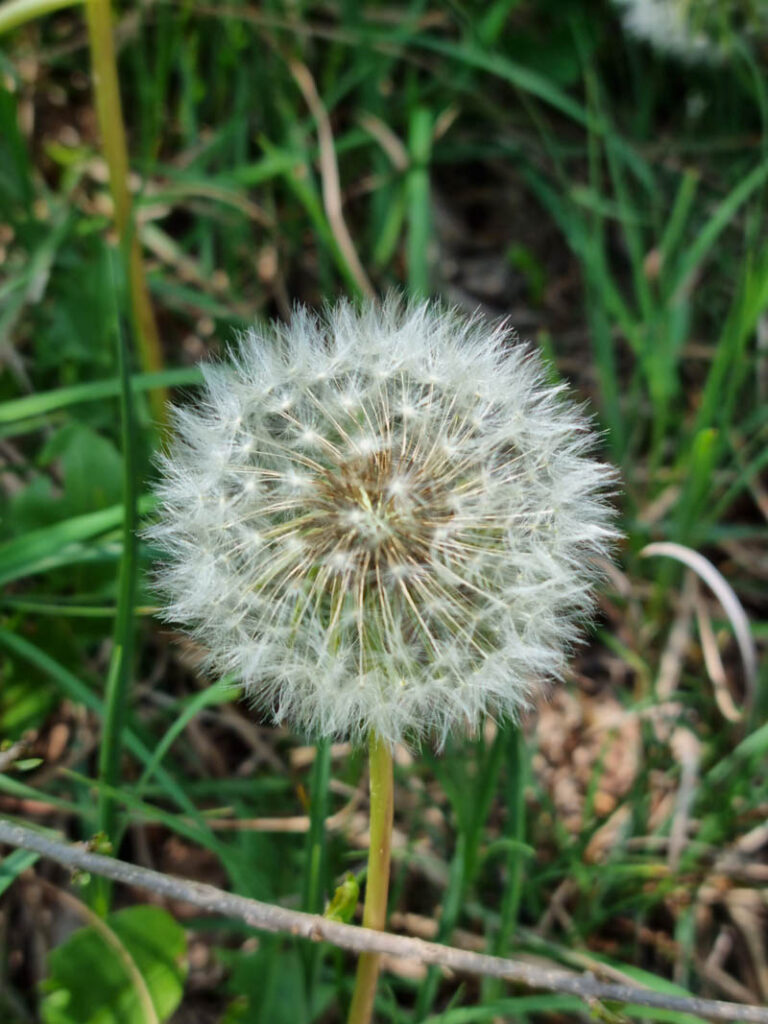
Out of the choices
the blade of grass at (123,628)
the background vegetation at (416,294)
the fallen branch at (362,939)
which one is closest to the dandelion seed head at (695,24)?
the background vegetation at (416,294)

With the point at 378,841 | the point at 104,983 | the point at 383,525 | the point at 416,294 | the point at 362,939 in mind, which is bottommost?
the point at 104,983

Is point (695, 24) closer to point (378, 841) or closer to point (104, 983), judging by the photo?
point (378, 841)

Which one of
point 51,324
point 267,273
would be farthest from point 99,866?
point 267,273

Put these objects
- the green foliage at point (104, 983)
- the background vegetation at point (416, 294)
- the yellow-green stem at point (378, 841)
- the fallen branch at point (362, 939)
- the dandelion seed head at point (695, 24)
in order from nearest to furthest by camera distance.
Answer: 1. the fallen branch at point (362, 939)
2. the yellow-green stem at point (378, 841)
3. the green foliage at point (104, 983)
4. the background vegetation at point (416, 294)
5. the dandelion seed head at point (695, 24)

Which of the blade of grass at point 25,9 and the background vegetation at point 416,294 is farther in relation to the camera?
the background vegetation at point 416,294

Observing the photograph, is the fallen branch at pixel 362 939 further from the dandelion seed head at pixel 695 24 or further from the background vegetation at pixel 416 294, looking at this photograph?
the dandelion seed head at pixel 695 24

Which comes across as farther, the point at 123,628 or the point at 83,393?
the point at 83,393

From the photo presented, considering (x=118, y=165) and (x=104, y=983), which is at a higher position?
(x=118, y=165)

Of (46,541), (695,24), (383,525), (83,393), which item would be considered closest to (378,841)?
(383,525)

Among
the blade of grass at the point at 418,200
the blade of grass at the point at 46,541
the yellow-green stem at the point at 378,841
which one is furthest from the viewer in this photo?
the blade of grass at the point at 418,200
